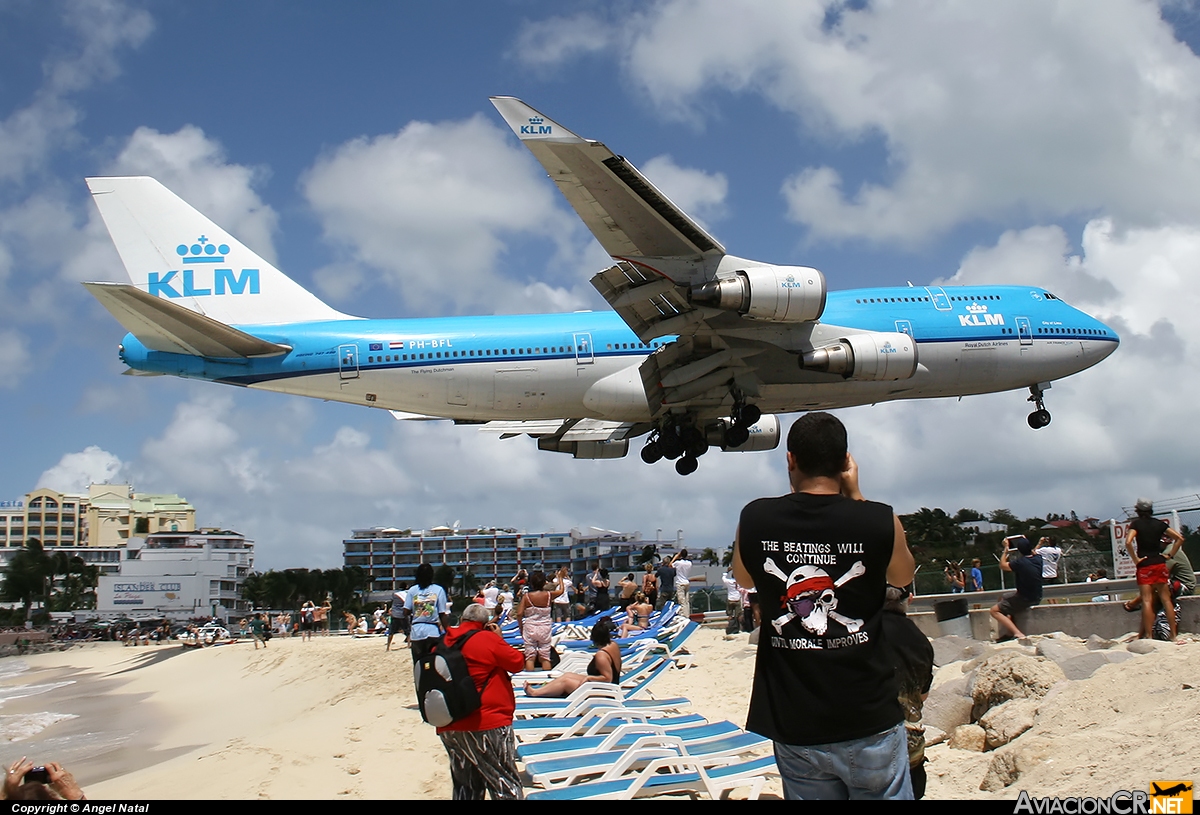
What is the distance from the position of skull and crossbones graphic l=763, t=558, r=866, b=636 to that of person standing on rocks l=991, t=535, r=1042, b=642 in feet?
30.7

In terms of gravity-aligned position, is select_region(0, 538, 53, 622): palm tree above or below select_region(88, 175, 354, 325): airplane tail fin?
below

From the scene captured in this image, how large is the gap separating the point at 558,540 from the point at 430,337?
139268 millimetres

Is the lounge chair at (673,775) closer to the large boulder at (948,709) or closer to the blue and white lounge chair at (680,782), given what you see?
the blue and white lounge chair at (680,782)

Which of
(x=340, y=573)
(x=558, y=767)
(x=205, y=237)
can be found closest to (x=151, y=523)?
(x=340, y=573)

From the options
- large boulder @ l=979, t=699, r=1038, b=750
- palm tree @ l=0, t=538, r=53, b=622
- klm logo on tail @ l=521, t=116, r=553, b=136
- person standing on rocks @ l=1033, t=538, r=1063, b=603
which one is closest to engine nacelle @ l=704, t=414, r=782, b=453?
person standing on rocks @ l=1033, t=538, r=1063, b=603

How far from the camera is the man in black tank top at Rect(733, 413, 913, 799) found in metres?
3.66

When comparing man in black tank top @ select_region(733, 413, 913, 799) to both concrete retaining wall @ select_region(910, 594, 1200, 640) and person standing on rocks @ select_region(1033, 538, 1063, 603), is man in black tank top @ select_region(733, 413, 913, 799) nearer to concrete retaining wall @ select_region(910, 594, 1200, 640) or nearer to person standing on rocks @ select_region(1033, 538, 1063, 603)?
concrete retaining wall @ select_region(910, 594, 1200, 640)

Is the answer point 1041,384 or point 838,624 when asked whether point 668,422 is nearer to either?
point 1041,384

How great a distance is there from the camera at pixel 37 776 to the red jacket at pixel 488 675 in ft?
7.92

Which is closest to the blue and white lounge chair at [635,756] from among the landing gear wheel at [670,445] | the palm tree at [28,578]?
the landing gear wheel at [670,445]

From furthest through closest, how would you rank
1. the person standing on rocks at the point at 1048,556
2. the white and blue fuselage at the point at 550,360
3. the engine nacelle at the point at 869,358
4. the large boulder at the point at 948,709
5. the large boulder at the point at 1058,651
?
1. the white and blue fuselage at the point at 550,360
2. the engine nacelle at the point at 869,358
3. the person standing on rocks at the point at 1048,556
4. the large boulder at the point at 1058,651
5. the large boulder at the point at 948,709

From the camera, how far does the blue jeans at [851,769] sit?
366 centimetres

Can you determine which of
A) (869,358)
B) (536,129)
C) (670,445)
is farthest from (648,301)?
(670,445)

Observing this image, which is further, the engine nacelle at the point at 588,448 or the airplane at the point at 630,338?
the engine nacelle at the point at 588,448
